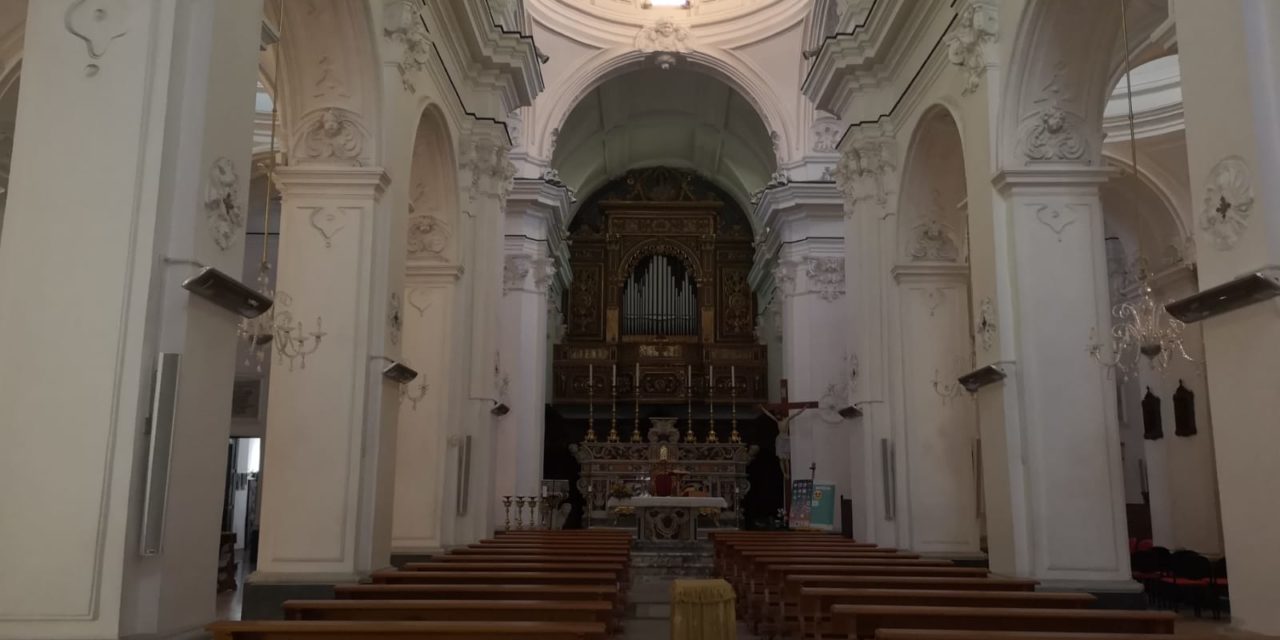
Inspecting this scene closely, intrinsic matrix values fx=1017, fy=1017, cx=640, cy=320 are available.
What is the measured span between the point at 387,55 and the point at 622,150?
16668mm

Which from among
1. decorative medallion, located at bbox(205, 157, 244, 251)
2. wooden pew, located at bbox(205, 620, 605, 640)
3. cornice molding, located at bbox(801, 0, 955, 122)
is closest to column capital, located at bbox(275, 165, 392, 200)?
decorative medallion, located at bbox(205, 157, 244, 251)

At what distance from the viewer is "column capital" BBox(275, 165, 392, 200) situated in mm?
A: 8000

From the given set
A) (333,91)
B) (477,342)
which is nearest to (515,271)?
(477,342)

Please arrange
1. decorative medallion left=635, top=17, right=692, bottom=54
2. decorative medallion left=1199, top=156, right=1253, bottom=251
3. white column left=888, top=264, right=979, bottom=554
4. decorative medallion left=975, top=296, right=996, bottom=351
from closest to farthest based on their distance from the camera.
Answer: decorative medallion left=1199, top=156, right=1253, bottom=251
decorative medallion left=975, top=296, right=996, bottom=351
white column left=888, top=264, right=979, bottom=554
decorative medallion left=635, top=17, right=692, bottom=54

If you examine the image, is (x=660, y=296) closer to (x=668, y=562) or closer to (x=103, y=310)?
(x=668, y=562)

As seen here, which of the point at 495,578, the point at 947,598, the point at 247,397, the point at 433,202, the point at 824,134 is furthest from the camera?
the point at 824,134

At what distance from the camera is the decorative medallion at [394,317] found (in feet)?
27.8

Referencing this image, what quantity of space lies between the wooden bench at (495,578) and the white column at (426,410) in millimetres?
3673

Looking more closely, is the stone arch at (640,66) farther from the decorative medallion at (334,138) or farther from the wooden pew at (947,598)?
the wooden pew at (947,598)

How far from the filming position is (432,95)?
9.95m

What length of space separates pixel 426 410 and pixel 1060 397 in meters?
6.11

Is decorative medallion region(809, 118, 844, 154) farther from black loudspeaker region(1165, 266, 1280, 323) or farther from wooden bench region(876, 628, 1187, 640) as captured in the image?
wooden bench region(876, 628, 1187, 640)

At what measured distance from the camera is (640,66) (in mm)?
19531

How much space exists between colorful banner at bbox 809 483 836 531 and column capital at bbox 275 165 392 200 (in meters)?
8.10
